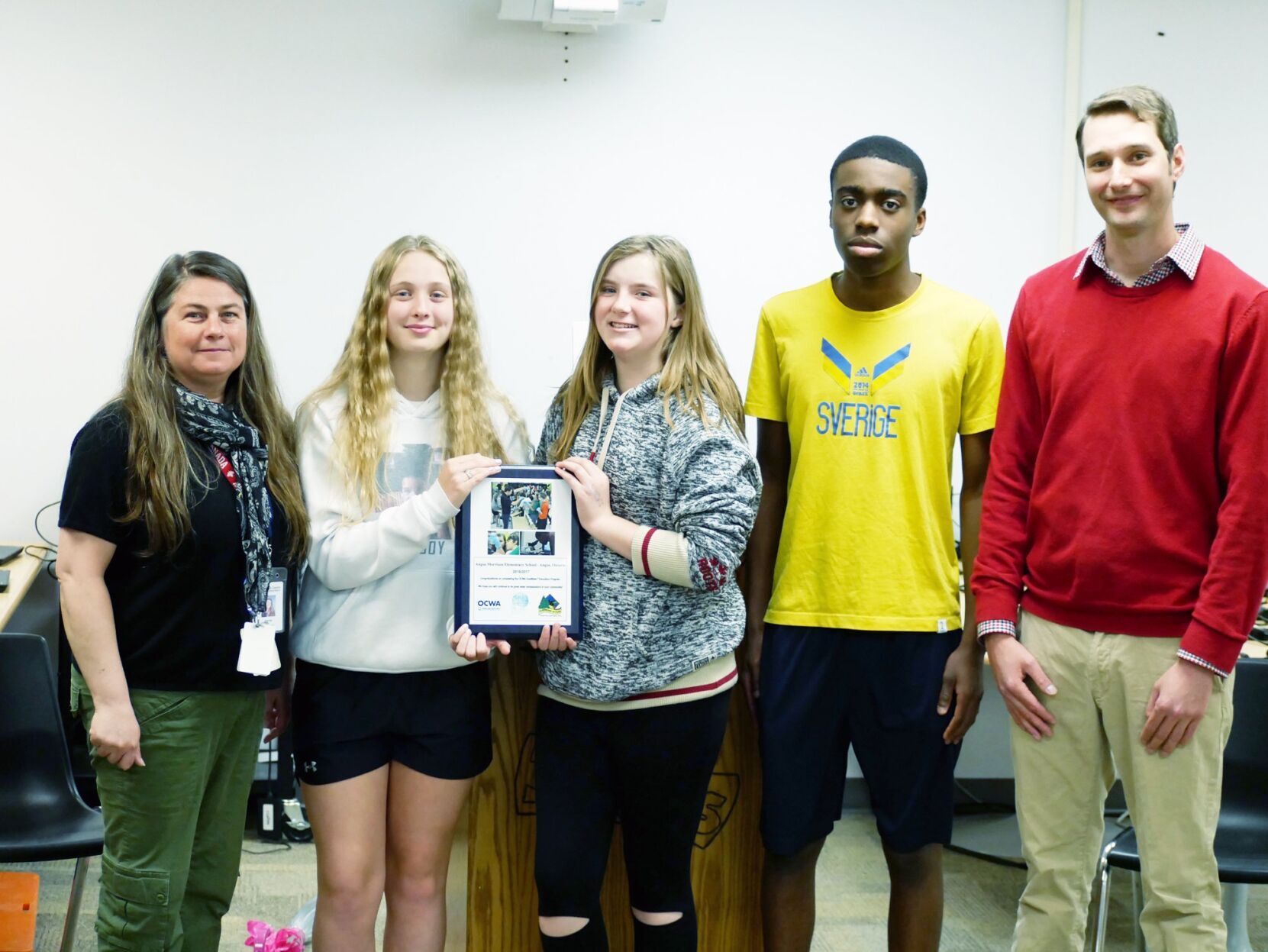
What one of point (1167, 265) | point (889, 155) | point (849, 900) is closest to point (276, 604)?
point (889, 155)

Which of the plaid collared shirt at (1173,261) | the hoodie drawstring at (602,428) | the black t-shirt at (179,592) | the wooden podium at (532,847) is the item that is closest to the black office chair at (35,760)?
the black t-shirt at (179,592)

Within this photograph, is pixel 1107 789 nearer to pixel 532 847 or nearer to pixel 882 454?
pixel 882 454

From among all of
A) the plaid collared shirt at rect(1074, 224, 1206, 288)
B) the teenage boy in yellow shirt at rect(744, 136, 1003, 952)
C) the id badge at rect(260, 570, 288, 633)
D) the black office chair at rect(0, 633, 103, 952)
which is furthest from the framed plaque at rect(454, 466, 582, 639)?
the black office chair at rect(0, 633, 103, 952)

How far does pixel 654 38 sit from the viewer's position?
4.34 meters

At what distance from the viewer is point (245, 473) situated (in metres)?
2.12

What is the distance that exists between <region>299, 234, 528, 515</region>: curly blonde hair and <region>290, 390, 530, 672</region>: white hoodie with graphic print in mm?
23

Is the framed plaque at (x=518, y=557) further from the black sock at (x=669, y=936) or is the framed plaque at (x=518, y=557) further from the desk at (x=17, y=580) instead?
the desk at (x=17, y=580)

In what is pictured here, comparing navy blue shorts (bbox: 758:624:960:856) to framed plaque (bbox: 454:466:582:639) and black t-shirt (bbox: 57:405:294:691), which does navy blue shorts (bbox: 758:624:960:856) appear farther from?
black t-shirt (bbox: 57:405:294:691)

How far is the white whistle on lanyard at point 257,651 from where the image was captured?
2.08 meters

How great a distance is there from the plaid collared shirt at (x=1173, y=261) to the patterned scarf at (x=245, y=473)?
152cm

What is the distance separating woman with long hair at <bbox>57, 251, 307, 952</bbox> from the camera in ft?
6.60

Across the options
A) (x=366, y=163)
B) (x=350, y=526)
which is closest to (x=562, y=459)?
(x=350, y=526)

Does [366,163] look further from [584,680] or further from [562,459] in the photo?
[584,680]

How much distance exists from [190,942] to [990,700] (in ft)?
10.3
